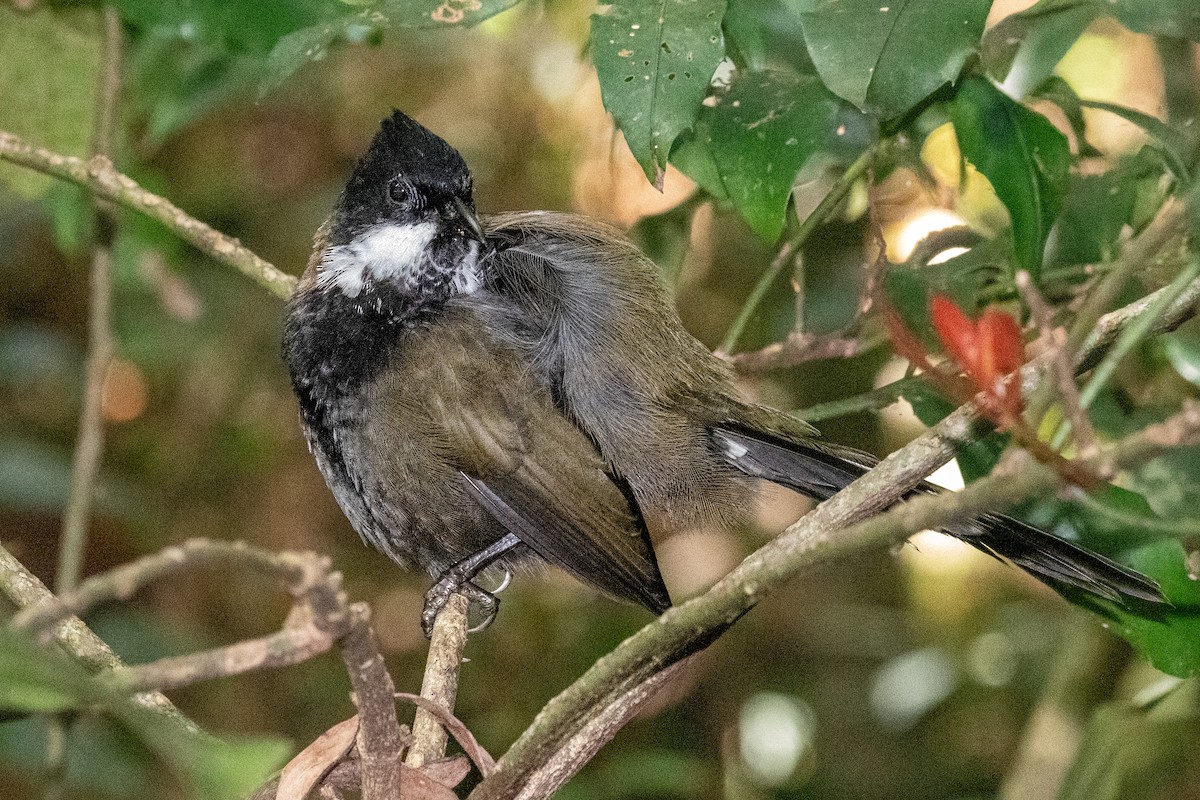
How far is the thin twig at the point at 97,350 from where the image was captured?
8.18ft

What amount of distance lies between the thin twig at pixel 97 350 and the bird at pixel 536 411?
0.42 m

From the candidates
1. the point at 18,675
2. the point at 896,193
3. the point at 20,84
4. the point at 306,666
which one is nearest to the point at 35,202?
the point at 20,84

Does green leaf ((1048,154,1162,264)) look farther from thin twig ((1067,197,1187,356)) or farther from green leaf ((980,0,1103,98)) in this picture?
thin twig ((1067,197,1187,356))

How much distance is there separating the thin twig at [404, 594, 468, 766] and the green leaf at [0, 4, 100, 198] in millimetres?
1547

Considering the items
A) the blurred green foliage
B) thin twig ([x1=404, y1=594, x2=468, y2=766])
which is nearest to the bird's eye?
the blurred green foliage

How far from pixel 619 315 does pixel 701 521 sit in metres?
0.52

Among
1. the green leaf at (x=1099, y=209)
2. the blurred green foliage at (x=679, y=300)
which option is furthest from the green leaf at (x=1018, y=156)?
the green leaf at (x=1099, y=209)

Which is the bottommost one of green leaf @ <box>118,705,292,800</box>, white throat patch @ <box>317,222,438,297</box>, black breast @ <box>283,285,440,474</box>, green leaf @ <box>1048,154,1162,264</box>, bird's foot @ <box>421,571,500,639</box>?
green leaf @ <box>118,705,292,800</box>

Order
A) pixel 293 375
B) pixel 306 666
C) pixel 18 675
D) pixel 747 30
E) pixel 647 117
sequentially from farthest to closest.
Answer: pixel 306 666 → pixel 293 375 → pixel 747 30 → pixel 647 117 → pixel 18 675

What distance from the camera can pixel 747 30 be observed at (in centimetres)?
216

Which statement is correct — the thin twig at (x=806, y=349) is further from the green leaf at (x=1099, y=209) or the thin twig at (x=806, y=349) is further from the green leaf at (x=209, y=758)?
the green leaf at (x=209, y=758)

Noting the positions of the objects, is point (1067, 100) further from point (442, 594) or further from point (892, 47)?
point (442, 594)

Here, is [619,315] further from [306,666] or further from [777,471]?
[306,666]

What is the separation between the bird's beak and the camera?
2.80 m
